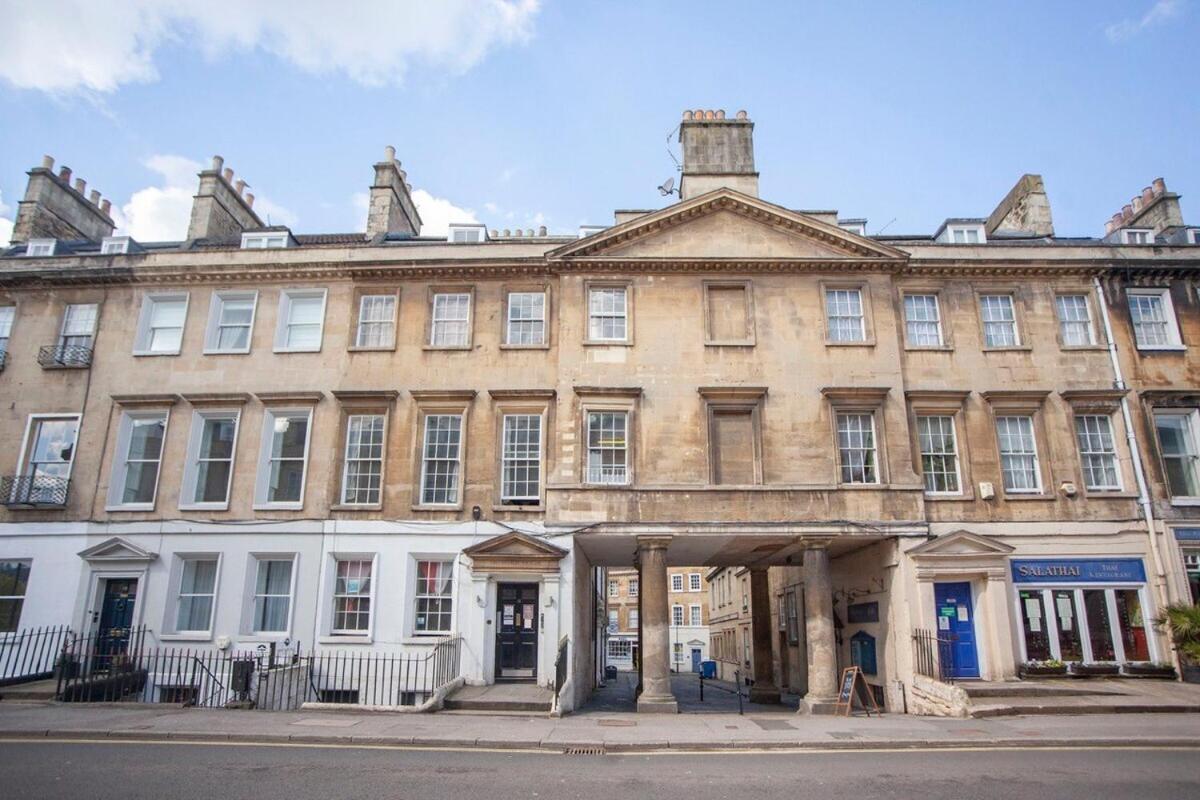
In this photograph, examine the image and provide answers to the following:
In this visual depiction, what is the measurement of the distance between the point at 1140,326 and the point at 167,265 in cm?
2720

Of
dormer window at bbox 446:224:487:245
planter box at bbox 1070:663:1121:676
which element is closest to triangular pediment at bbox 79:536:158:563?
dormer window at bbox 446:224:487:245

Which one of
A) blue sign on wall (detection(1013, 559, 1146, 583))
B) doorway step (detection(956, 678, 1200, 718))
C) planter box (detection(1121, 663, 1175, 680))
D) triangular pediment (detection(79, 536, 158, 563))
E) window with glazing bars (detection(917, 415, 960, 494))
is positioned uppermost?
window with glazing bars (detection(917, 415, 960, 494))

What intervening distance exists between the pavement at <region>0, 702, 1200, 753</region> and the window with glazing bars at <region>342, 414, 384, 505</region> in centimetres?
586

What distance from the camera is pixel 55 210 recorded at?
2328 cm

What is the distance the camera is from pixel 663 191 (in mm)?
22438

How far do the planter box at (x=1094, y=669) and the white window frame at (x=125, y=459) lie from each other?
75.5 feet

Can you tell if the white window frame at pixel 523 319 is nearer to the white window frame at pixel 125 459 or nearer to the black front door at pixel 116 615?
the white window frame at pixel 125 459

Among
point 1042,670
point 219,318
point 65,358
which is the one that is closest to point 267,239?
point 219,318

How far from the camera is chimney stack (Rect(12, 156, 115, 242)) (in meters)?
22.5

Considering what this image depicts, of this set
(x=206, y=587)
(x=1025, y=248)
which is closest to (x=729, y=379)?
(x=1025, y=248)

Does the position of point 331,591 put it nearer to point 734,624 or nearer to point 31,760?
point 31,760

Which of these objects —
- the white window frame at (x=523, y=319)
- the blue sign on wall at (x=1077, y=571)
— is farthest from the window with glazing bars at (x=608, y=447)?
the blue sign on wall at (x=1077, y=571)

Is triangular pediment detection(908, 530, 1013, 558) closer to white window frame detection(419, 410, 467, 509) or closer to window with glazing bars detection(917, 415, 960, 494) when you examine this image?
window with glazing bars detection(917, 415, 960, 494)

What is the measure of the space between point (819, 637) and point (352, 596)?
11324 millimetres
